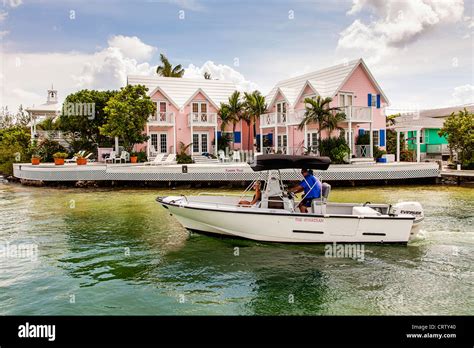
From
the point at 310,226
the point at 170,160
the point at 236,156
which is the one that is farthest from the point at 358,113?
the point at 310,226

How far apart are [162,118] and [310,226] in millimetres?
26829

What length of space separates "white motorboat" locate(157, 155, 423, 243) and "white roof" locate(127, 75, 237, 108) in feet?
85.8

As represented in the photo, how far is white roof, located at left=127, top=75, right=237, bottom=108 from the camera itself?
37344mm

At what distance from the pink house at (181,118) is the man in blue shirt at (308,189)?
24.9 metres

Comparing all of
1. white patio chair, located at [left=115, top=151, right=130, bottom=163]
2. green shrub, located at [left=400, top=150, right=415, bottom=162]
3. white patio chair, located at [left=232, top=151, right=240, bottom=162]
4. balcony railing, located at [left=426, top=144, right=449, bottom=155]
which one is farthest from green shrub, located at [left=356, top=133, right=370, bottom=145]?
white patio chair, located at [left=115, top=151, right=130, bottom=163]

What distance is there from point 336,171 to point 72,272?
793 inches

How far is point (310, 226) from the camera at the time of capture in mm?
11164

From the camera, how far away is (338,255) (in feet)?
35.9

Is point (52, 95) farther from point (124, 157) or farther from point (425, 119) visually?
point (425, 119)

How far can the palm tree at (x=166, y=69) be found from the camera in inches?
2018

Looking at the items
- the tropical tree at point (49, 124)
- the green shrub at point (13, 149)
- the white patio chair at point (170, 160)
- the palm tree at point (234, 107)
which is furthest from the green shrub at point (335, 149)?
the tropical tree at point (49, 124)

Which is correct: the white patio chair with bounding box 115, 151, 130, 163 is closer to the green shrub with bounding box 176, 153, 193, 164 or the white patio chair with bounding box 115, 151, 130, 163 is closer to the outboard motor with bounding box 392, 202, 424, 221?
the green shrub with bounding box 176, 153, 193, 164
